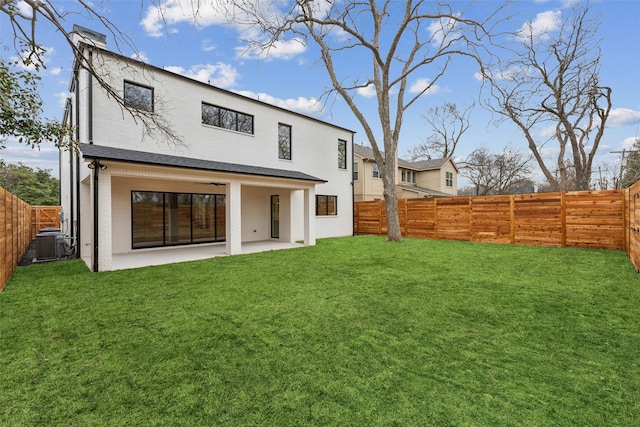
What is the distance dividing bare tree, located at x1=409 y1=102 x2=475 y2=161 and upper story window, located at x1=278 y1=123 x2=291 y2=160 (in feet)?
61.7

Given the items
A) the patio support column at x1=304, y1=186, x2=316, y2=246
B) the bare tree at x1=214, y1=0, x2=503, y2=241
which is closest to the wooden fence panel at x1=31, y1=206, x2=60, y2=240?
the patio support column at x1=304, y1=186, x2=316, y2=246

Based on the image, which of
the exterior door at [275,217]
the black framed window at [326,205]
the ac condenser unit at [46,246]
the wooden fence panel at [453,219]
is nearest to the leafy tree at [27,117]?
the ac condenser unit at [46,246]

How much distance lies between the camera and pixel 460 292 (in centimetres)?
525

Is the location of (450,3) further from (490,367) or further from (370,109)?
(490,367)

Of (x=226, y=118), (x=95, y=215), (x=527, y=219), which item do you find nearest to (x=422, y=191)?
(x=527, y=219)

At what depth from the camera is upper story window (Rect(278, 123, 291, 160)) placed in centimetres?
1375

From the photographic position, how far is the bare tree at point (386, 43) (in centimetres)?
1191

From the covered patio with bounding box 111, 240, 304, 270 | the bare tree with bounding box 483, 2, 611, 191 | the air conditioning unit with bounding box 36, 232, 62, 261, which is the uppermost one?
the bare tree with bounding box 483, 2, 611, 191

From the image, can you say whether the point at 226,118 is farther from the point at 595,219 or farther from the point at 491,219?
the point at 595,219

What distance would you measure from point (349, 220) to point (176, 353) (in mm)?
14487

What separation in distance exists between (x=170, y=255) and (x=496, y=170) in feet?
108

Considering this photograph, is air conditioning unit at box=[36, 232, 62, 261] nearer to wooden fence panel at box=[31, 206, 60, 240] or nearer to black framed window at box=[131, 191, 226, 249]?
black framed window at box=[131, 191, 226, 249]

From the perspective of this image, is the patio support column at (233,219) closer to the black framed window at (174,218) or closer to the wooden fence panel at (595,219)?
the black framed window at (174,218)

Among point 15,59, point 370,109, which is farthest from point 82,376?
point 370,109
